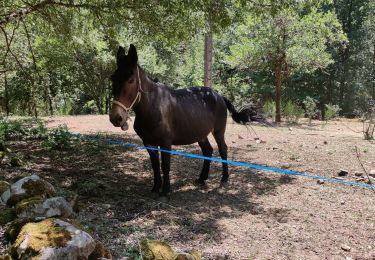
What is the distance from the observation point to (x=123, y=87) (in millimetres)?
4512

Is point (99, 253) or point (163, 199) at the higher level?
point (99, 253)

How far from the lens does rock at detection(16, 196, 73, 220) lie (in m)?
3.34

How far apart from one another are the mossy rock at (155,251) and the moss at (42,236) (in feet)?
2.08

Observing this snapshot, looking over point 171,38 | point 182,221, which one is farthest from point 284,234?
point 171,38

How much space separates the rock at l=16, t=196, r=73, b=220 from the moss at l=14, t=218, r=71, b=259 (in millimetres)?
510

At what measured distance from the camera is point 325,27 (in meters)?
14.6

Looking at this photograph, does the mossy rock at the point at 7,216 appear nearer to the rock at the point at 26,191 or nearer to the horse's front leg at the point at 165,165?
the rock at the point at 26,191

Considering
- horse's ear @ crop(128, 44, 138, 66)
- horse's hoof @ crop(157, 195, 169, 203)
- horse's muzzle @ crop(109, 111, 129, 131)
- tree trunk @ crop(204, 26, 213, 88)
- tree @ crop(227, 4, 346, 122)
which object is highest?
tree @ crop(227, 4, 346, 122)

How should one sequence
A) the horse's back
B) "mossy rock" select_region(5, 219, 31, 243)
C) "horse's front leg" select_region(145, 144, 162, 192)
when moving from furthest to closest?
1. the horse's back
2. "horse's front leg" select_region(145, 144, 162, 192)
3. "mossy rock" select_region(5, 219, 31, 243)

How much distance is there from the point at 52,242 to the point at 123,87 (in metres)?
2.31

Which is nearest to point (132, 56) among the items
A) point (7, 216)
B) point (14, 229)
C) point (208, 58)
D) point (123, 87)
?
point (123, 87)

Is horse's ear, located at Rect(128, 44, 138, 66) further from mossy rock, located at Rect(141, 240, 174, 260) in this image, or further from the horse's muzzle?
A: mossy rock, located at Rect(141, 240, 174, 260)

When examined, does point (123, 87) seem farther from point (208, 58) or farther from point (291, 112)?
point (291, 112)

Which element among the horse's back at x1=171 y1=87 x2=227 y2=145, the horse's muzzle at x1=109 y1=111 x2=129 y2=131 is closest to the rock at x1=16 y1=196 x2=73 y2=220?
the horse's muzzle at x1=109 y1=111 x2=129 y2=131
